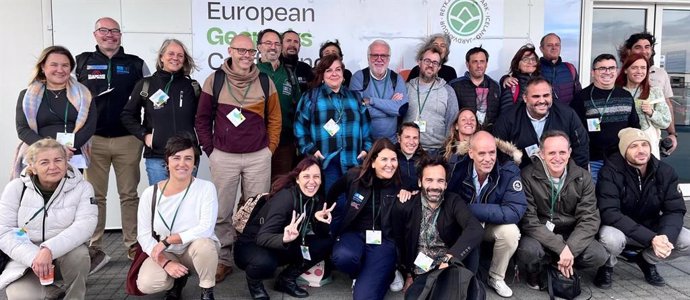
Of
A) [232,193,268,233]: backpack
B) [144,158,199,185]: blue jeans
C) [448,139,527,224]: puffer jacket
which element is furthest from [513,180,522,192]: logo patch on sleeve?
[144,158,199,185]: blue jeans

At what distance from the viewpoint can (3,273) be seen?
3.19 metres

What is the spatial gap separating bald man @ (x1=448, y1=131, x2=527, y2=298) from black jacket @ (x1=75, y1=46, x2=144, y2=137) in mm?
2740

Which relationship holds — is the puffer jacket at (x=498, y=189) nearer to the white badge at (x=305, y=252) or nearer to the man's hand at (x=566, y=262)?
the man's hand at (x=566, y=262)

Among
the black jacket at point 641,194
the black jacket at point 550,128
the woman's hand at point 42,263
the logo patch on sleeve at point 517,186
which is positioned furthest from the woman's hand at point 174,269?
the black jacket at point 641,194

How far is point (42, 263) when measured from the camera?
3127 millimetres

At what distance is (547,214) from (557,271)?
413mm

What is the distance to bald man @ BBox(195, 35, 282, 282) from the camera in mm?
4043

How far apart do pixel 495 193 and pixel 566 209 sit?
563 mm

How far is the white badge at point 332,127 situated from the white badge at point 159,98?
1.25m

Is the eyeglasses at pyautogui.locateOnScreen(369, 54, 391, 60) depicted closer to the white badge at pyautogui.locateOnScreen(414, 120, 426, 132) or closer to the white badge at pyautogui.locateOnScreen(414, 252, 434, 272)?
the white badge at pyautogui.locateOnScreen(414, 120, 426, 132)

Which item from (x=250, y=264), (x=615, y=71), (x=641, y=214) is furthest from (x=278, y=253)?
(x=615, y=71)

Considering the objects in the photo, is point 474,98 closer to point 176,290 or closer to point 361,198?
point 361,198

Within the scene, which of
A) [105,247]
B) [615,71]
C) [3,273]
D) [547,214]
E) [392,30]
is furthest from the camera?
[392,30]

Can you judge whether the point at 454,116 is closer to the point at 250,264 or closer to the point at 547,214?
the point at 547,214
